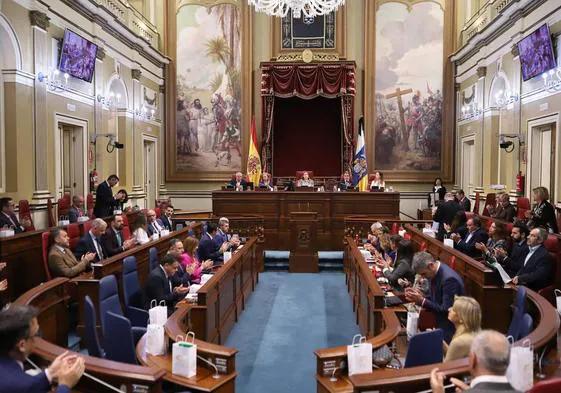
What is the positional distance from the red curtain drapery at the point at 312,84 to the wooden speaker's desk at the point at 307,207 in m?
3.66

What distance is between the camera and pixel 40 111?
9.26 m

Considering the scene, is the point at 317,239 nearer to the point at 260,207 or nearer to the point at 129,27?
the point at 260,207

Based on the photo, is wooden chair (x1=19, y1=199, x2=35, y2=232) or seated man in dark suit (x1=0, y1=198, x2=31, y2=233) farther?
wooden chair (x1=19, y1=199, x2=35, y2=232)

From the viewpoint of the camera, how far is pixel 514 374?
258 centimetres

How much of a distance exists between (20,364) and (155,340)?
107 cm

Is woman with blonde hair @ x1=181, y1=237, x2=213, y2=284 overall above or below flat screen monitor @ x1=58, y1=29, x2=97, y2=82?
below

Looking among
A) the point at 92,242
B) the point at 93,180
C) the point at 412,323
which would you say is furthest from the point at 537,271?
the point at 93,180

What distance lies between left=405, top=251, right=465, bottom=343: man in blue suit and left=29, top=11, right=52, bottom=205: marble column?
274 inches

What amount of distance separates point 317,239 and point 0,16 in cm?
689

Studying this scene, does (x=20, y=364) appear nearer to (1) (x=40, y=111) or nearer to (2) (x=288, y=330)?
(2) (x=288, y=330)


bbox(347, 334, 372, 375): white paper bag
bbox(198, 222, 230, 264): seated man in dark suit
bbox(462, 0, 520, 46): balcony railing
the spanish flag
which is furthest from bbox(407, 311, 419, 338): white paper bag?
the spanish flag

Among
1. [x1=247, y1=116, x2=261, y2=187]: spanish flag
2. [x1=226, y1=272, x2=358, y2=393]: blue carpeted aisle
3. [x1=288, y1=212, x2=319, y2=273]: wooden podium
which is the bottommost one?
[x1=226, y1=272, x2=358, y2=393]: blue carpeted aisle

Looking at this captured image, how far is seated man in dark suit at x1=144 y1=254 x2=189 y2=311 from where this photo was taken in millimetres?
5035

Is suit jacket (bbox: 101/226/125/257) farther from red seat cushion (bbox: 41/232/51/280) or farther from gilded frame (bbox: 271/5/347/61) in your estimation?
gilded frame (bbox: 271/5/347/61)
